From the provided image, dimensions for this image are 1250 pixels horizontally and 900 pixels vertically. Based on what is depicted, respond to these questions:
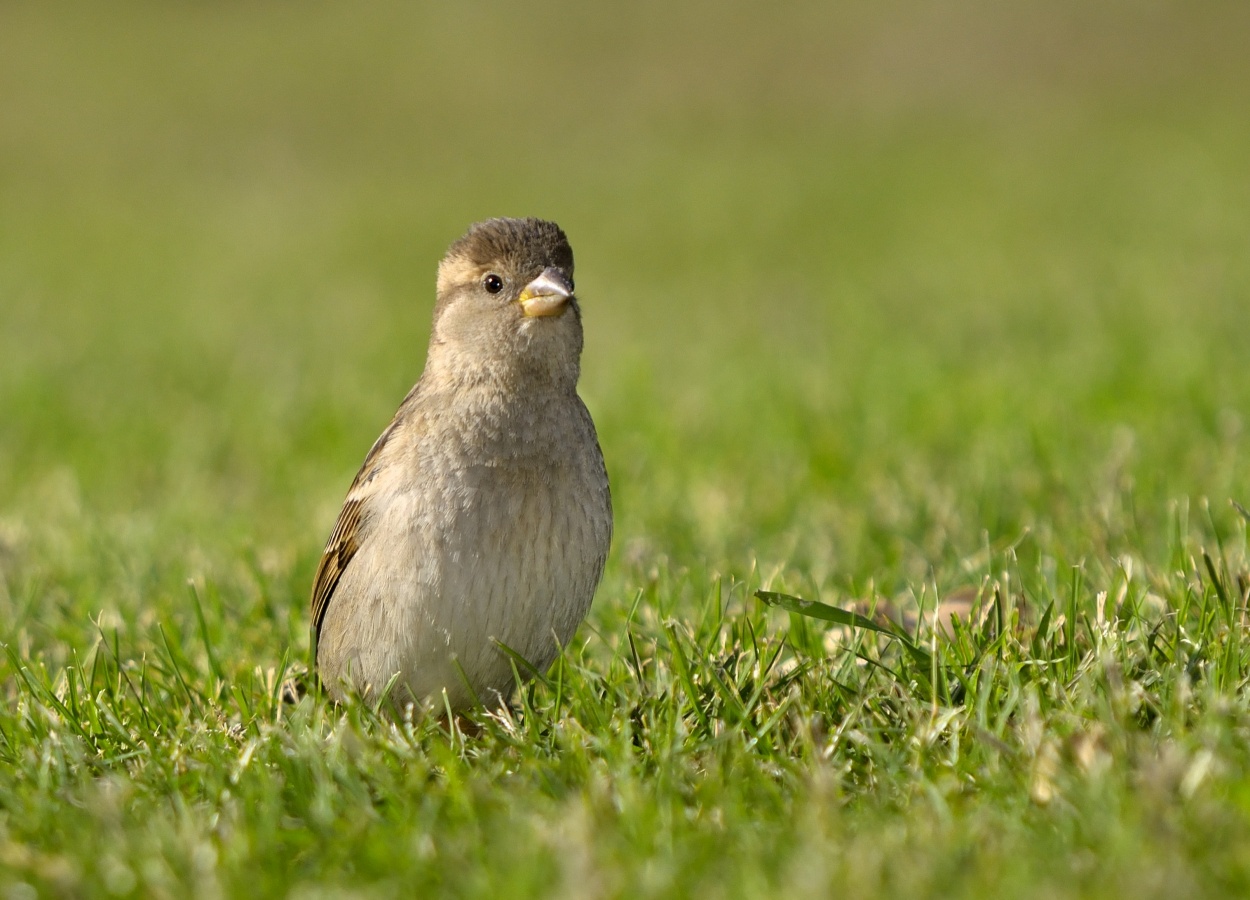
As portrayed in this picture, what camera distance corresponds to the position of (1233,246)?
1181 cm

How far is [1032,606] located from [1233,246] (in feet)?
28.9

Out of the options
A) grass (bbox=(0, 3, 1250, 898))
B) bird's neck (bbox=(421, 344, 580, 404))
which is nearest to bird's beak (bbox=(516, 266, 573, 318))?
bird's neck (bbox=(421, 344, 580, 404))

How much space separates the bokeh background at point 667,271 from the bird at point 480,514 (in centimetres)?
72

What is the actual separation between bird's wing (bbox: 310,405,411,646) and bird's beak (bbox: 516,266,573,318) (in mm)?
471

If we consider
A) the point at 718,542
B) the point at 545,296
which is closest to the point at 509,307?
the point at 545,296

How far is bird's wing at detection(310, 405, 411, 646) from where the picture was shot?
4.05 meters

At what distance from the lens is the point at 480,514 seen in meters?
3.73

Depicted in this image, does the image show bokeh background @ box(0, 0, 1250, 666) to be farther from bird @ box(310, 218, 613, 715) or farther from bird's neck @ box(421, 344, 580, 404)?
bird's neck @ box(421, 344, 580, 404)

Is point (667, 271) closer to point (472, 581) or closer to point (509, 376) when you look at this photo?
point (509, 376)

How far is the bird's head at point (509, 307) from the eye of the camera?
13.3 ft

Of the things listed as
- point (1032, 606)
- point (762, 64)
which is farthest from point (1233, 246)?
point (762, 64)

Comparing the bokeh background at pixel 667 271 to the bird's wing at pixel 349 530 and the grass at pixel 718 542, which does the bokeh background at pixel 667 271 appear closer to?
the grass at pixel 718 542

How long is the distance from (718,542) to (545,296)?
1679mm

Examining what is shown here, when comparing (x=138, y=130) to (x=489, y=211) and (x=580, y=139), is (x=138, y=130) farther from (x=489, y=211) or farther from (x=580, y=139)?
(x=489, y=211)
